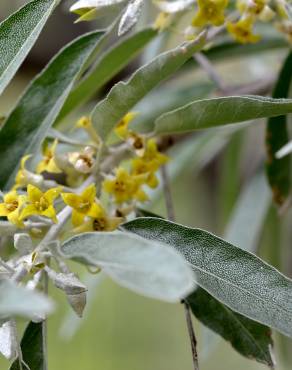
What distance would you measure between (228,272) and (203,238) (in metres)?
0.04

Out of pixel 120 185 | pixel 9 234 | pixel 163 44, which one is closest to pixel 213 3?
pixel 120 185

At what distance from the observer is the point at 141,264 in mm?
425

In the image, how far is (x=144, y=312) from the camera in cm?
250

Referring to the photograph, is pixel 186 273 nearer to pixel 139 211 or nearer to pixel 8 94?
pixel 139 211

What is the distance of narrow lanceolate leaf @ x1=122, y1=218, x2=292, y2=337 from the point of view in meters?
0.55

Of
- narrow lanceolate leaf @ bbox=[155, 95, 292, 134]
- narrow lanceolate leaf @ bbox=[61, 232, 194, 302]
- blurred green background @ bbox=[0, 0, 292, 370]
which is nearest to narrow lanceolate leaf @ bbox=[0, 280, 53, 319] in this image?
narrow lanceolate leaf @ bbox=[61, 232, 194, 302]

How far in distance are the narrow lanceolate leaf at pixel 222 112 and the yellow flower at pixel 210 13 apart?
0.11m

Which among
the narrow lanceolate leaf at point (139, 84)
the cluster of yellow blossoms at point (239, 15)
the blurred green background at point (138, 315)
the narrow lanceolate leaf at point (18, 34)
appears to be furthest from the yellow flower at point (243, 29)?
the blurred green background at point (138, 315)

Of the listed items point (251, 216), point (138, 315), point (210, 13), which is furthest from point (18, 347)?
point (138, 315)

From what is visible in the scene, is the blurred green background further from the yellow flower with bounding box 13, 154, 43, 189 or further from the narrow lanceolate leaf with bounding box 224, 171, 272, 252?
the yellow flower with bounding box 13, 154, 43, 189

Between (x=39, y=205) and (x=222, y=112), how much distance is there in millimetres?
194

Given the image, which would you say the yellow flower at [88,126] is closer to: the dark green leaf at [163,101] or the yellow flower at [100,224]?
the yellow flower at [100,224]

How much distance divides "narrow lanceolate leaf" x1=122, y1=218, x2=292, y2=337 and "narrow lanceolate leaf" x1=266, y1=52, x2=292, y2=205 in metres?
0.39

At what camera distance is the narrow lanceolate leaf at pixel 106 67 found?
85 cm
